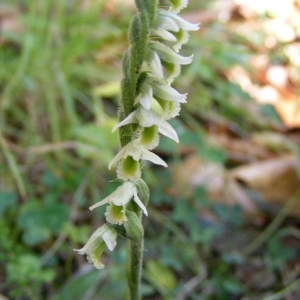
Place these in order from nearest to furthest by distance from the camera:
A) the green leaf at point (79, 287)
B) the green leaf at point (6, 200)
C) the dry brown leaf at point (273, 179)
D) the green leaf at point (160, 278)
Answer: the green leaf at point (79, 287), the green leaf at point (160, 278), the green leaf at point (6, 200), the dry brown leaf at point (273, 179)

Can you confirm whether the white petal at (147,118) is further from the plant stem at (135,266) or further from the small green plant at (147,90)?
the plant stem at (135,266)

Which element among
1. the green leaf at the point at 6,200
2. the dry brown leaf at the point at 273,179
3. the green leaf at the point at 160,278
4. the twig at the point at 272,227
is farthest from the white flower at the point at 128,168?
the dry brown leaf at the point at 273,179

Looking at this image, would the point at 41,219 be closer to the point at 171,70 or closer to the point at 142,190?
the point at 142,190

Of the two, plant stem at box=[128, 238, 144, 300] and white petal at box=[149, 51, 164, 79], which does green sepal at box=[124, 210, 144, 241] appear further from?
white petal at box=[149, 51, 164, 79]

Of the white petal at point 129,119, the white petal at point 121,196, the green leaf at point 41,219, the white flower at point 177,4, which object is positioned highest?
Result: the green leaf at point 41,219

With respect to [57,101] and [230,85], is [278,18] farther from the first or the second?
[57,101]

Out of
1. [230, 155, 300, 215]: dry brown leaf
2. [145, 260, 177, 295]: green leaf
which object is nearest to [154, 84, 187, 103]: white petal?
[145, 260, 177, 295]: green leaf

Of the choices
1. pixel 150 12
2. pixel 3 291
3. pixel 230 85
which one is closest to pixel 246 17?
pixel 230 85
